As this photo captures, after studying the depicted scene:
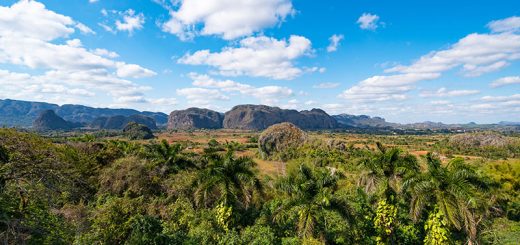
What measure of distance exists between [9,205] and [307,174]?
15.6m

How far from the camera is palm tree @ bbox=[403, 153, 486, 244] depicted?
54.9ft

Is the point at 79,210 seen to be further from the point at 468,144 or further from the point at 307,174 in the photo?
the point at 468,144

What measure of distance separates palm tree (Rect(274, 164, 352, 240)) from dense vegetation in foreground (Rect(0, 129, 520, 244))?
0.22 feet

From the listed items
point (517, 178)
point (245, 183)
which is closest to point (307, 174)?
point (245, 183)

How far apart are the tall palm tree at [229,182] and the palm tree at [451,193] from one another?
10.4 metres

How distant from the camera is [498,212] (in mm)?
32125

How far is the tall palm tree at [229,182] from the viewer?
20938mm

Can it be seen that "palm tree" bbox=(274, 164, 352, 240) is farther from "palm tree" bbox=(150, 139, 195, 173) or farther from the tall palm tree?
"palm tree" bbox=(150, 139, 195, 173)

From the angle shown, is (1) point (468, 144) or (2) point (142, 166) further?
(1) point (468, 144)

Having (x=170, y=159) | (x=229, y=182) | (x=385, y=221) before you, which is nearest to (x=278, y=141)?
(x=170, y=159)

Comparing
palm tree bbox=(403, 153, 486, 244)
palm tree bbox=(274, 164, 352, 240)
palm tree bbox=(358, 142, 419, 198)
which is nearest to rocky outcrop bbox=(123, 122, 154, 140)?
palm tree bbox=(274, 164, 352, 240)

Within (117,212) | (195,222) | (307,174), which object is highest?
(307,174)

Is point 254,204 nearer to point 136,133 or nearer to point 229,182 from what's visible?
point 229,182

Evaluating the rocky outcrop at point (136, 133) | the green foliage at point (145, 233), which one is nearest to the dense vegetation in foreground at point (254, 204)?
the green foliage at point (145, 233)
